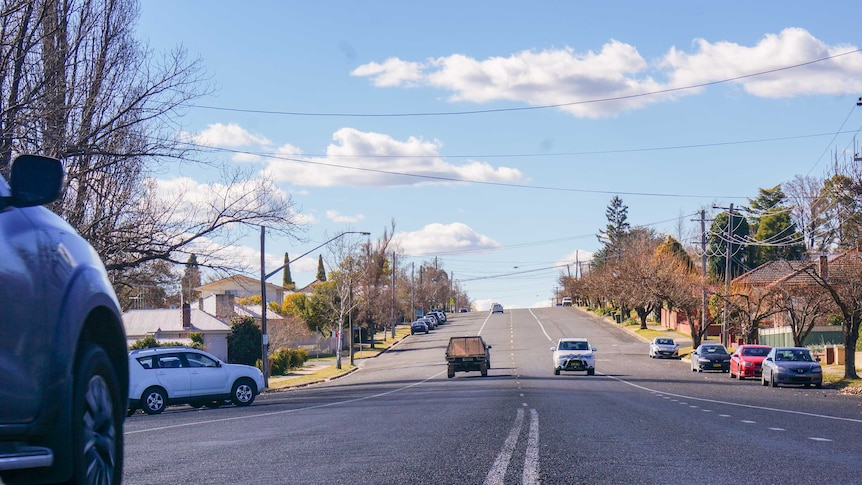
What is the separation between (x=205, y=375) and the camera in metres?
23.9

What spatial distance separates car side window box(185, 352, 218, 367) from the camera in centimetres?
2398

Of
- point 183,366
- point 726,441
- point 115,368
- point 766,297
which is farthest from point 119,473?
point 766,297

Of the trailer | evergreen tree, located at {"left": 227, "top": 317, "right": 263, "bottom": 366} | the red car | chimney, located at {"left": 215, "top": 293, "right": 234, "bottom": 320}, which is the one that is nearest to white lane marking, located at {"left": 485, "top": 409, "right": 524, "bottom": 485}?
the trailer

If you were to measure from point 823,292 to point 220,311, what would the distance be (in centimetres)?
3916

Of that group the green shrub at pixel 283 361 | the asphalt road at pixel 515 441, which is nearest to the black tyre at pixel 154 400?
the asphalt road at pixel 515 441

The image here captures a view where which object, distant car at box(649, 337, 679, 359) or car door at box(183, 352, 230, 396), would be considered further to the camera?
distant car at box(649, 337, 679, 359)

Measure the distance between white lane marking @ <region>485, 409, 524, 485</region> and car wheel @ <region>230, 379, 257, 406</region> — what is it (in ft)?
37.3

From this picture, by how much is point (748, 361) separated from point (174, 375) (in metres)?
25.5

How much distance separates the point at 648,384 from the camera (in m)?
35.1

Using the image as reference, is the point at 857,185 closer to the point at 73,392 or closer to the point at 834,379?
the point at 834,379

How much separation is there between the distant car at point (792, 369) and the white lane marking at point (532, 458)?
20.3 metres

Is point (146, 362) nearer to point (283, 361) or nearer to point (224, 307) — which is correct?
point (283, 361)

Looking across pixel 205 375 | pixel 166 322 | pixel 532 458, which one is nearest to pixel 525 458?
pixel 532 458

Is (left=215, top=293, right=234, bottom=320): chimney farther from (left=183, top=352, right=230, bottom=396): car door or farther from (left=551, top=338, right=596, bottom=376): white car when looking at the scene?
(left=183, top=352, right=230, bottom=396): car door
